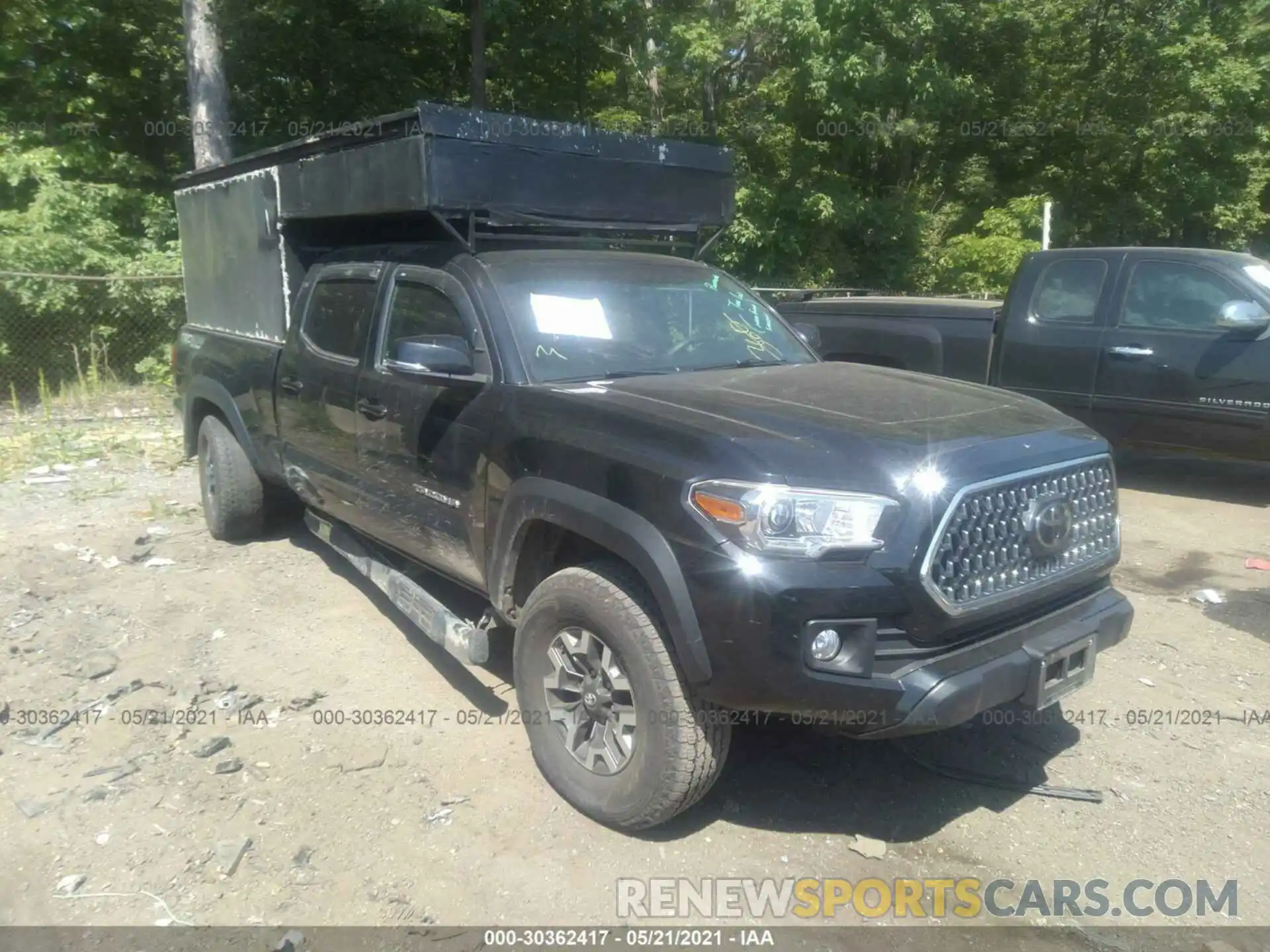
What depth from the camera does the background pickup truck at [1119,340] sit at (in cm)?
704

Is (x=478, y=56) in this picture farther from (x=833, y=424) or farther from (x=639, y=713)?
(x=639, y=713)

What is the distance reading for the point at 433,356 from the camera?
363cm

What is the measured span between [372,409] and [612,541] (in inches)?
70.2

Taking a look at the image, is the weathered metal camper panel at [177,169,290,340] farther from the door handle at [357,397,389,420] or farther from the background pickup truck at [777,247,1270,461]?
the background pickup truck at [777,247,1270,461]

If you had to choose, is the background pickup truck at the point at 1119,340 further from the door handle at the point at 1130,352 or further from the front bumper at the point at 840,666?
the front bumper at the point at 840,666

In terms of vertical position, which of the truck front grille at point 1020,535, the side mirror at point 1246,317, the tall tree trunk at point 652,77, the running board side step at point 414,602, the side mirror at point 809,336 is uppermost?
the tall tree trunk at point 652,77

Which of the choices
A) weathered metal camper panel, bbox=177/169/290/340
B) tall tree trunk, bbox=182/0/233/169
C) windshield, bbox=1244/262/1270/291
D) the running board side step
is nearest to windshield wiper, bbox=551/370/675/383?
the running board side step

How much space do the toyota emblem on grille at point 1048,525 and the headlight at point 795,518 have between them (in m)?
0.58

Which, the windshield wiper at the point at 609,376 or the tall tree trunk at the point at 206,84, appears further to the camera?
the tall tree trunk at the point at 206,84

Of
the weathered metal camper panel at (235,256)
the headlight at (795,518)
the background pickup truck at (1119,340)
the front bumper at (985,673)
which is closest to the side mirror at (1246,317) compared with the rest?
the background pickup truck at (1119,340)

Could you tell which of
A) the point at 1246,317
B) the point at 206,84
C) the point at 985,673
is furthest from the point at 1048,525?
the point at 206,84

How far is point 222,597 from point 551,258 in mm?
2881

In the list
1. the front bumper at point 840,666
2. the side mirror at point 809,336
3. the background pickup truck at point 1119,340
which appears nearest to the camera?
the front bumper at point 840,666

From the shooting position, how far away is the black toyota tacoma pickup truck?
2838 millimetres
